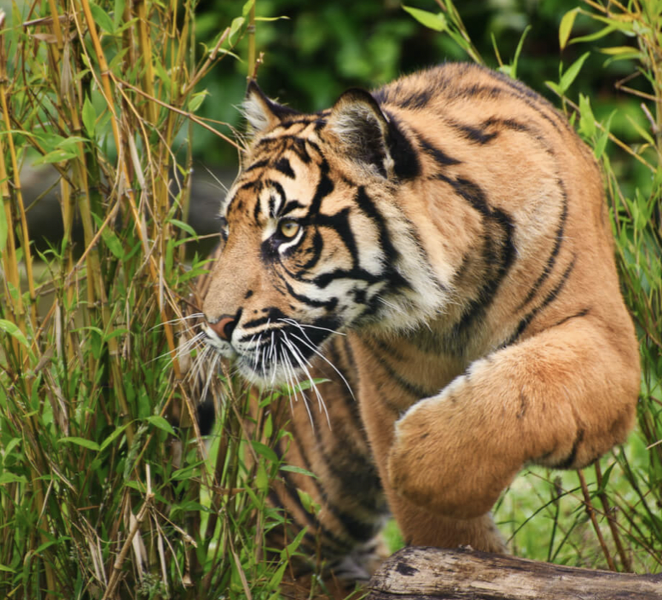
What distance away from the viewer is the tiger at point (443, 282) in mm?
1557

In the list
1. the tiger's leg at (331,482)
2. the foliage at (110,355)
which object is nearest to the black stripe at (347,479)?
the tiger's leg at (331,482)

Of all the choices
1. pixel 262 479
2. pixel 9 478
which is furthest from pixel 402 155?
pixel 9 478

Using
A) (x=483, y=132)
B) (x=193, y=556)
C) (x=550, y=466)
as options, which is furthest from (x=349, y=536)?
(x=483, y=132)

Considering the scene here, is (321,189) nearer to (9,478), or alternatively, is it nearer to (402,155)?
(402,155)

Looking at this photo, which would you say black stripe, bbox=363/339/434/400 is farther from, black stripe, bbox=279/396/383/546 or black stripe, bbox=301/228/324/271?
black stripe, bbox=279/396/383/546

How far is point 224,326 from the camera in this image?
5.41ft

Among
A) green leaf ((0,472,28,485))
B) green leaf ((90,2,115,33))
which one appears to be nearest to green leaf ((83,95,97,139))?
green leaf ((90,2,115,33))

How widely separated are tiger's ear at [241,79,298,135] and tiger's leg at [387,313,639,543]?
0.74m

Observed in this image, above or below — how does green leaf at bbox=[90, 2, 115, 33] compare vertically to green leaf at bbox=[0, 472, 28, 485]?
above

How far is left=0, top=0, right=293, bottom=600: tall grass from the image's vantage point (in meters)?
1.58

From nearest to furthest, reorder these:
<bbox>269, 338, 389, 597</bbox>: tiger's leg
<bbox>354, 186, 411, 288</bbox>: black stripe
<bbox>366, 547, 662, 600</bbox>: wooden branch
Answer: <bbox>366, 547, 662, 600</bbox>: wooden branch, <bbox>354, 186, 411, 288</bbox>: black stripe, <bbox>269, 338, 389, 597</bbox>: tiger's leg

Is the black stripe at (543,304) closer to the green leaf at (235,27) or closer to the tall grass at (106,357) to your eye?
the tall grass at (106,357)

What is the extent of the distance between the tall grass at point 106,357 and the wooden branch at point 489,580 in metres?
Answer: 0.25

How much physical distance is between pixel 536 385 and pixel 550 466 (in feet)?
0.53
